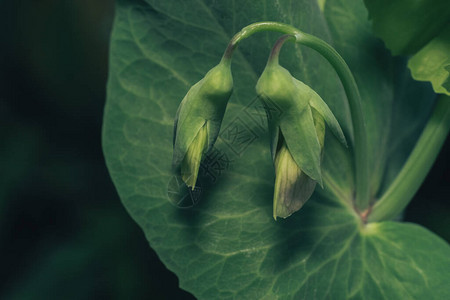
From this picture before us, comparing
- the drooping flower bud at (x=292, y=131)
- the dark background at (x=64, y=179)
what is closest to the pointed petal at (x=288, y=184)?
the drooping flower bud at (x=292, y=131)

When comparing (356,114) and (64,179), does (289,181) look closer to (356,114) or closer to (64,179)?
(356,114)

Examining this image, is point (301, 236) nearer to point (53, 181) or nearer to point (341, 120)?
point (341, 120)

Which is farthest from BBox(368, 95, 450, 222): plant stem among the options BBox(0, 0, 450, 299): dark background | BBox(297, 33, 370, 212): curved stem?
BBox(0, 0, 450, 299): dark background

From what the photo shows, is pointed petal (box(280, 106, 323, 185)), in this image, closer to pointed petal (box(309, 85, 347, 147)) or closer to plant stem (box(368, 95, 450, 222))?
pointed petal (box(309, 85, 347, 147))

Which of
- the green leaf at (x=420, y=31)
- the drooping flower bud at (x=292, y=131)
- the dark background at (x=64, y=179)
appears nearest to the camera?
the drooping flower bud at (x=292, y=131)

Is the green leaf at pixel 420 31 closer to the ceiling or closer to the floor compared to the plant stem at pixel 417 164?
closer to the ceiling

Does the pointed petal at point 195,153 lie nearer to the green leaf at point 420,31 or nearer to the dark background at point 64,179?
the green leaf at point 420,31

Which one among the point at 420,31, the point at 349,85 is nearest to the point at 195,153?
the point at 349,85
